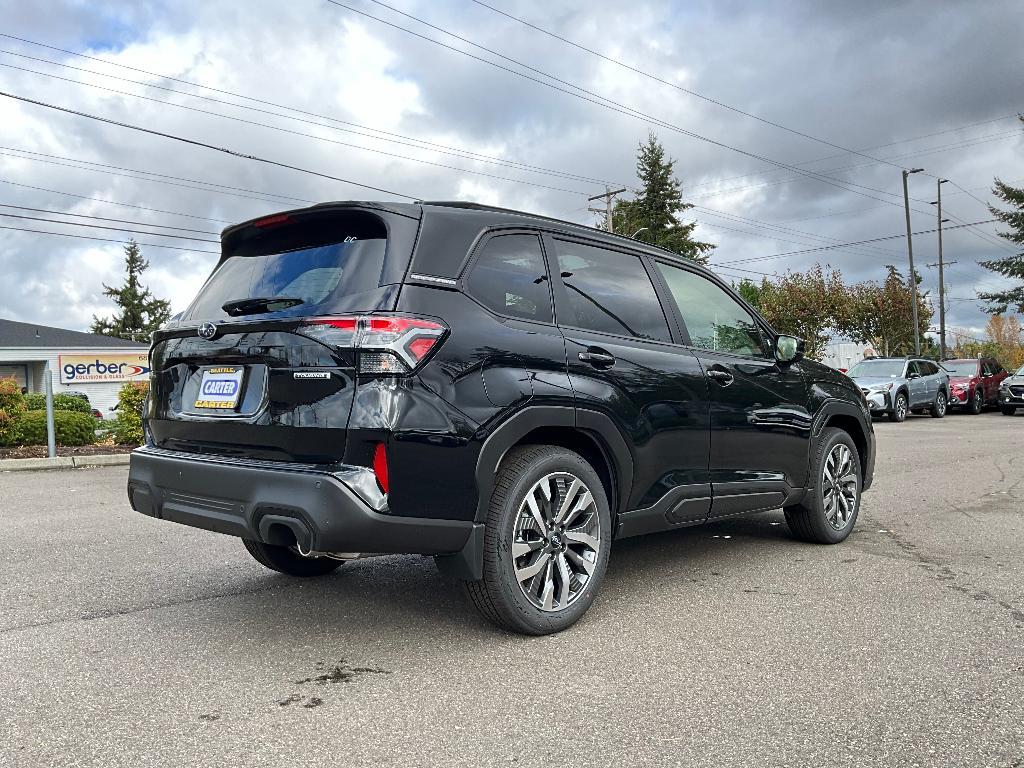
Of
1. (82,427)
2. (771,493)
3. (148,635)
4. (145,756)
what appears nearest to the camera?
(145,756)

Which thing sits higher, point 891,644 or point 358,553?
point 358,553

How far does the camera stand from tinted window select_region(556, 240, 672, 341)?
13.6ft

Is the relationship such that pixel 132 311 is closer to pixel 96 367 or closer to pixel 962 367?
pixel 96 367

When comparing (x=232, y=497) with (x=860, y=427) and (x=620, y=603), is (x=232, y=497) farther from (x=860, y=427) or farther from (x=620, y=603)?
(x=860, y=427)

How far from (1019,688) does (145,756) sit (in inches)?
118

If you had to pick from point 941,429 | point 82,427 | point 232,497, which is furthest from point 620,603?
point 941,429

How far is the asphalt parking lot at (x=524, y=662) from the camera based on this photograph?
8.89 feet

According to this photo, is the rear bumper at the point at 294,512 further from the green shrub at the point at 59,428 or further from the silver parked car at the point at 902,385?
the silver parked car at the point at 902,385

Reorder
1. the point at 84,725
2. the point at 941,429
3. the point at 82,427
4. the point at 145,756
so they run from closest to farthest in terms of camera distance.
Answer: the point at 145,756
the point at 84,725
the point at 82,427
the point at 941,429

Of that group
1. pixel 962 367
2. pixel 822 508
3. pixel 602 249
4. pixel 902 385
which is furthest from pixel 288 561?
pixel 962 367

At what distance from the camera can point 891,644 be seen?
3631 mm

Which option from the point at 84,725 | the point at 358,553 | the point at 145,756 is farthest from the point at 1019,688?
the point at 84,725

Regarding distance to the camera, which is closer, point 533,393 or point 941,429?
point 533,393

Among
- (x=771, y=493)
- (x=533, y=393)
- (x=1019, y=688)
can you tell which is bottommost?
(x=1019, y=688)
